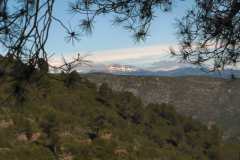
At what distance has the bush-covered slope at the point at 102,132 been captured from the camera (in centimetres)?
6325

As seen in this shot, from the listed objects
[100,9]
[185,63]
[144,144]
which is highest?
[100,9]

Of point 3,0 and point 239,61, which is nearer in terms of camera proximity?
point 3,0

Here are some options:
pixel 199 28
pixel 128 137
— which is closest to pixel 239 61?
pixel 199 28

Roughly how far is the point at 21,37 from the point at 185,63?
2.27 m

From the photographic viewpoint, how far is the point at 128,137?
79.0 metres

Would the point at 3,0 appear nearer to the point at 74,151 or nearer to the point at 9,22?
the point at 9,22

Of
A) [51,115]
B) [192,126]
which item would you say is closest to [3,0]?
[51,115]

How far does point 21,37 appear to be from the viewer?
5902mm

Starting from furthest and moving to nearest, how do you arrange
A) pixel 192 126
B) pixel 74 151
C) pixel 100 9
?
1. pixel 192 126
2. pixel 74 151
3. pixel 100 9

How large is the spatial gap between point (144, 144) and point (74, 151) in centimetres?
1887

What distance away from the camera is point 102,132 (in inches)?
2921

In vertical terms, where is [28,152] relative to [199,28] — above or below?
below

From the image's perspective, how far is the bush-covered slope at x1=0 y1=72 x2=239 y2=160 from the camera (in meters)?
63.2

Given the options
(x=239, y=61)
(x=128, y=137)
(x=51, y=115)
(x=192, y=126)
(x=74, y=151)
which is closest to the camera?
(x=239, y=61)
